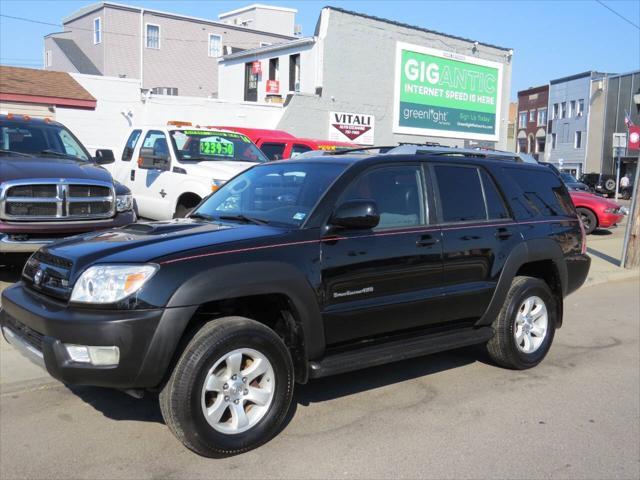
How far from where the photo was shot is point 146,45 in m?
38.5

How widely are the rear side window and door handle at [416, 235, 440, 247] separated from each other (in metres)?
1.36

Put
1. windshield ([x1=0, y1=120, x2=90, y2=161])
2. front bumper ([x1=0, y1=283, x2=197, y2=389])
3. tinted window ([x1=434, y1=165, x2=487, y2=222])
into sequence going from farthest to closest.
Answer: windshield ([x1=0, y1=120, x2=90, y2=161])
tinted window ([x1=434, y1=165, x2=487, y2=222])
front bumper ([x1=0, y1=283, x2=197, y2=389])

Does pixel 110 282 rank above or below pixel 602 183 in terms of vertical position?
above

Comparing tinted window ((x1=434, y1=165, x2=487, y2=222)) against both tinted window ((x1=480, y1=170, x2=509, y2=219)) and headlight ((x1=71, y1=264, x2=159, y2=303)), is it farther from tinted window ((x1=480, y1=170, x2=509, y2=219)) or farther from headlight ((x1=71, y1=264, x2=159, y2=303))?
headlight ((x1=71, y1=264, x2=159, y2=303))

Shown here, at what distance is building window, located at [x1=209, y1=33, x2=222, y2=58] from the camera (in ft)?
135

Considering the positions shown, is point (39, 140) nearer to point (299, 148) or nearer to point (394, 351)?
point (394, 351)

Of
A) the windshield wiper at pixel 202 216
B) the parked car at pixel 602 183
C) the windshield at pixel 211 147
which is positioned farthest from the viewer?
the parked car at pixel 602 183

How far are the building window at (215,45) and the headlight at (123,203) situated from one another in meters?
35.2

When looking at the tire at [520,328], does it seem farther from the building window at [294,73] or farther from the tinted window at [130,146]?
the building window at [294,73]

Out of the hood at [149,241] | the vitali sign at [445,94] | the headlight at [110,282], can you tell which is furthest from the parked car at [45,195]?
the vitali sign at [445,94]

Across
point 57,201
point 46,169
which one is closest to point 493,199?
point 57,201

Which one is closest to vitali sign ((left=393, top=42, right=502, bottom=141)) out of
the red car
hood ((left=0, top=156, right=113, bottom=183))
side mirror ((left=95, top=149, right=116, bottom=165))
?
the red car

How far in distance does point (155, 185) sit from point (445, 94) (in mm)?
20106

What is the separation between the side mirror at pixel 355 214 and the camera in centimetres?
425
